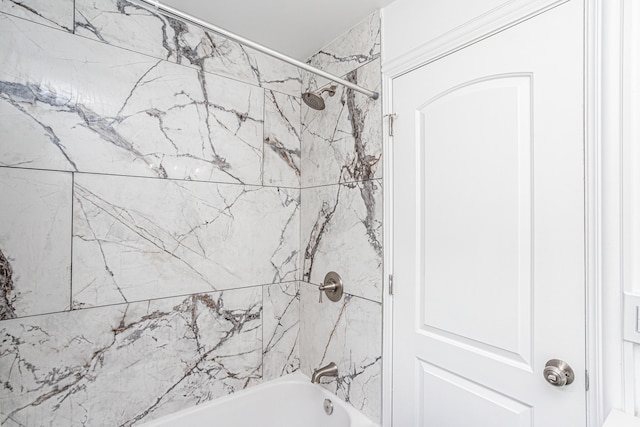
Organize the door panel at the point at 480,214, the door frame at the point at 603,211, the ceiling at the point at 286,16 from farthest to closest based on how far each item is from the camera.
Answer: the ceiling at the point at 286,16, the door panel at the point at 480,214, the door frame at the point at 603,211

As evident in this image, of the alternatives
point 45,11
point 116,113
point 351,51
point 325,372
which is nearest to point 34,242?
point 116,113

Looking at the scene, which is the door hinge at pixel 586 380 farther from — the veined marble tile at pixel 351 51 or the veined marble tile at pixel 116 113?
the veined marble tile at pixel 116 113

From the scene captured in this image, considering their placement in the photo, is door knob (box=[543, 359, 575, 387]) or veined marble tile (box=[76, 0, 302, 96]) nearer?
door knob (box=[543, 359, 575, 387])

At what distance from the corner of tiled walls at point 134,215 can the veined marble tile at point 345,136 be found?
147 mm

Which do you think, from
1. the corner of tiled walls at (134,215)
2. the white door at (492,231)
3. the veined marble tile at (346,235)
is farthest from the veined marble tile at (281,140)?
the white door at (492,231)

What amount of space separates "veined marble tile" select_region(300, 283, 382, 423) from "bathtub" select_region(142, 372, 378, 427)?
72 mm

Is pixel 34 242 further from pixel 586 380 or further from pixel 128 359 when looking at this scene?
pixel 586 380

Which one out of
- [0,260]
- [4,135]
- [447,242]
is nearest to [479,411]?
[447,242]

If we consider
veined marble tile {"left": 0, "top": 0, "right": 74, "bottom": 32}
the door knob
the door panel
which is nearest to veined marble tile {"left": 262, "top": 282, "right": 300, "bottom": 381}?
the door panel

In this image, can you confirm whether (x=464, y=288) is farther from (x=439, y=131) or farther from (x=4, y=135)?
(x=4, y=135)

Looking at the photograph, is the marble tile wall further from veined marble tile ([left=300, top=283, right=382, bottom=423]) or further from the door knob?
the door knob

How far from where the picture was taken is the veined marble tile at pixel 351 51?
160cm

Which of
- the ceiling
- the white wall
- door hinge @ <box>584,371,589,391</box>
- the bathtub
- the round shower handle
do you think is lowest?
the bathtub

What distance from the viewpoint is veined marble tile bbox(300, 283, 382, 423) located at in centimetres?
158
